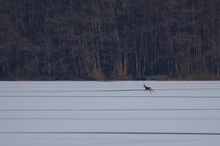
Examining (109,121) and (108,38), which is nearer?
(109,121)

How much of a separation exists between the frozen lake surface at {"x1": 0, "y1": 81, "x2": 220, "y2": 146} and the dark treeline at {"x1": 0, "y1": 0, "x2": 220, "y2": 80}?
10.1m

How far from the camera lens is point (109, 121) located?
206 inches

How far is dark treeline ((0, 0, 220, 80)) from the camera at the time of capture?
58.7 ft

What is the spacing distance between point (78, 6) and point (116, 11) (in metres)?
1.37

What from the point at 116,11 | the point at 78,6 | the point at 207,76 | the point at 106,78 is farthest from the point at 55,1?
the point at 207,76

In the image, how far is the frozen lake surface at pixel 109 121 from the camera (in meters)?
4.13

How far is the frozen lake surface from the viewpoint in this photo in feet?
13.5

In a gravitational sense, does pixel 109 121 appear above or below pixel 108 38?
below

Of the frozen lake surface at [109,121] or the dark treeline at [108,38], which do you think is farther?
the dark treeline at [108,38]

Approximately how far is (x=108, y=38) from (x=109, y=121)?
13.4 m

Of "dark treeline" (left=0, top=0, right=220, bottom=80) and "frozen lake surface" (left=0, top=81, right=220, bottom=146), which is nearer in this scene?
"frozen lake surface" (left=0, top=81, right=220, bottom=146)

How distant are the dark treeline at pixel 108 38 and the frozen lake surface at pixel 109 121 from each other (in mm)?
10101

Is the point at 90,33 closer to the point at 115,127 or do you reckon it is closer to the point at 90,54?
the point at 90,54

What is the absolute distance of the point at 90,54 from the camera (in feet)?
59.7
